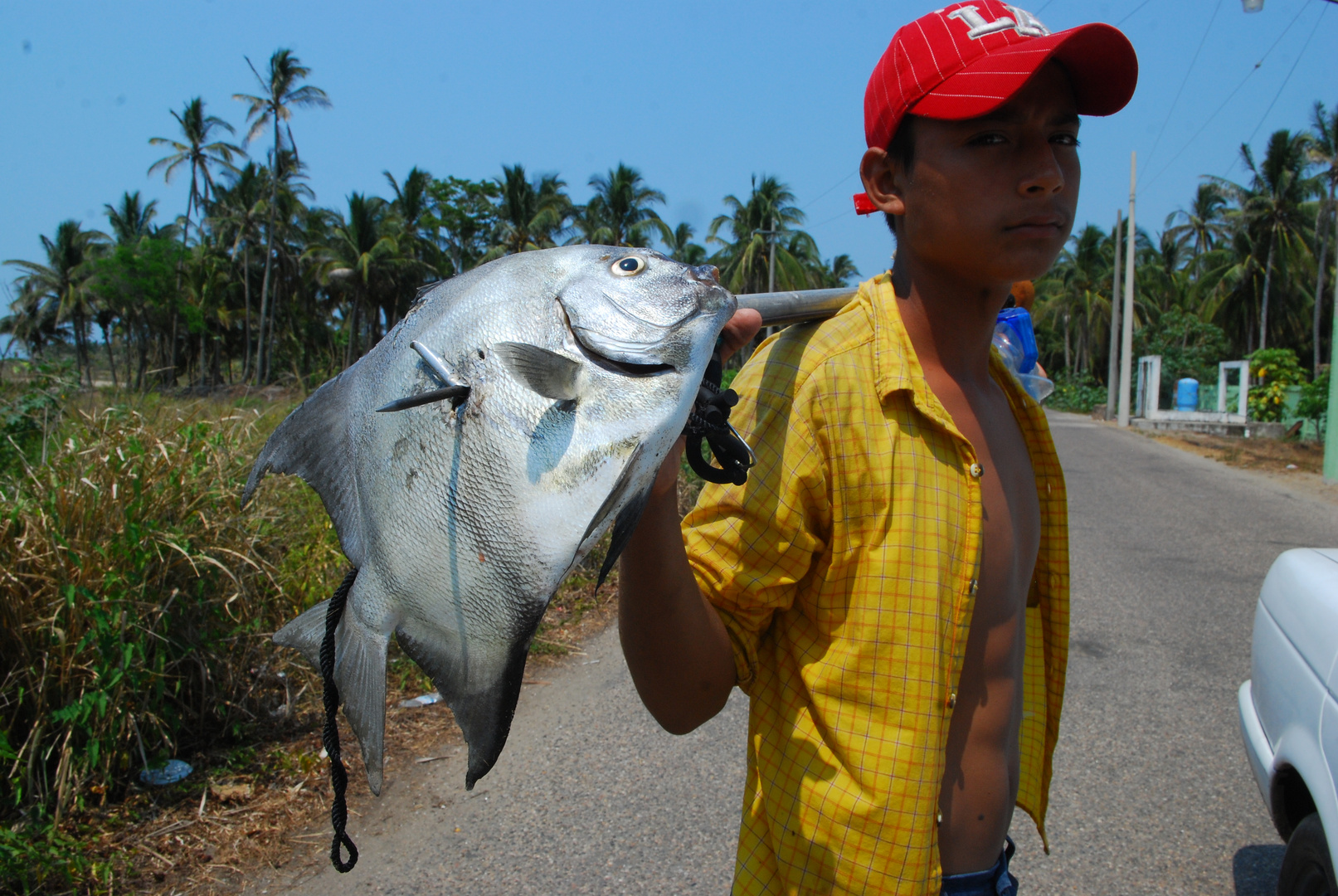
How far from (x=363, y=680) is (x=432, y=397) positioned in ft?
0.90

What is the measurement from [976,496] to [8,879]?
2718 millimetres

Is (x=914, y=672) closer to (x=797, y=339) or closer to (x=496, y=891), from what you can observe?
(x=797, y=339)

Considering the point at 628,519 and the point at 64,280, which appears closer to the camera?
the point at 628,519

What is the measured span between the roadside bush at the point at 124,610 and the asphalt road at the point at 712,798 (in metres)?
0.76

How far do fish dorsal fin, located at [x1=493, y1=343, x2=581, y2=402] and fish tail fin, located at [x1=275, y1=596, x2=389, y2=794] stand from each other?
261mm

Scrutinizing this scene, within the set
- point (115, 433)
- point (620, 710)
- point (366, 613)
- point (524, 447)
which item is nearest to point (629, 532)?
point (524, 447)

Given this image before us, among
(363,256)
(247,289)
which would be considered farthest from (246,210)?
(363,256)

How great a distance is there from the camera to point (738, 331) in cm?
86

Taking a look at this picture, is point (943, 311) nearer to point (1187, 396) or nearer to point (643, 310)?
point (643, 310)

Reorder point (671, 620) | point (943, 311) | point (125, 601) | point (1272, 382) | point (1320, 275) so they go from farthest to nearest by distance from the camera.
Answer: point (1320, 275)
point (1272, 382)
point (125, 601)
point (943, 311)
point (671, 620)

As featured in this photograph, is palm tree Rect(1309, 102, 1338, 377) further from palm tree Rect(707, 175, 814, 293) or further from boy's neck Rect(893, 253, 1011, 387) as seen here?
boy's neck Rect(893, 253, 1011, 387)

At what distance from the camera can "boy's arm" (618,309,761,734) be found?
860 millimetres

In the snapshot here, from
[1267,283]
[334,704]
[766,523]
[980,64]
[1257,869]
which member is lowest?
[1257,869]

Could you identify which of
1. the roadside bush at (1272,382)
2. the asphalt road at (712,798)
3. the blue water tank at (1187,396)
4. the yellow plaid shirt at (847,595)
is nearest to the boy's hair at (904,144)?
the yellow plaid shirt at (847,595)
